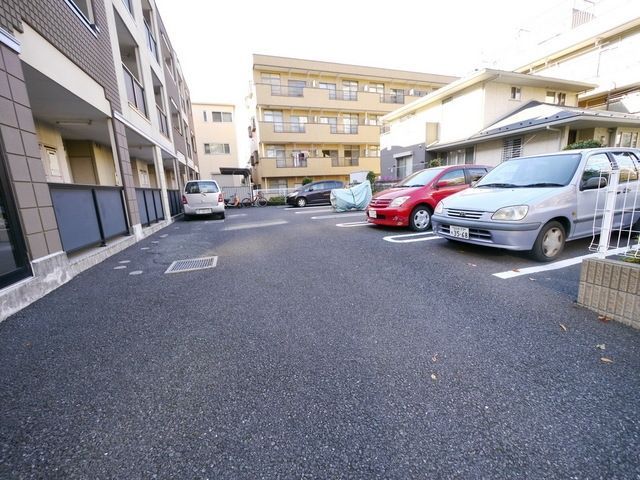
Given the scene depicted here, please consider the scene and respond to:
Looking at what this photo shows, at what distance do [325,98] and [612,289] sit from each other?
25081mm

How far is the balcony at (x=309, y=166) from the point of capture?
2297 cm

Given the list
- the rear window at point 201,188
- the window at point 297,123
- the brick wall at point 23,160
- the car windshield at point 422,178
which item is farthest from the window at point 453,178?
the window at point 297,123

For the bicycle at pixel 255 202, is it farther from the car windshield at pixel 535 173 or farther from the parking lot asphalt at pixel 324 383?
the parking lot asphalt at pixel 324 383

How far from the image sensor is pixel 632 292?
227 centimetres

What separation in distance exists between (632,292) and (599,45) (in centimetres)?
2309

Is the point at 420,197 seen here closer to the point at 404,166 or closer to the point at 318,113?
the point at 404,166

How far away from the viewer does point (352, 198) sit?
455 inches

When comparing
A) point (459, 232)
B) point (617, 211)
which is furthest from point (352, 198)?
point (617, 211)

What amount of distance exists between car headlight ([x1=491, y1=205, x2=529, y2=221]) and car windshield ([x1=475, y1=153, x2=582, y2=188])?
2.31ft

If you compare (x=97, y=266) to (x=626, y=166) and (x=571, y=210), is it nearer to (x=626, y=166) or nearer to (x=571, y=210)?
(x=571, y=210)

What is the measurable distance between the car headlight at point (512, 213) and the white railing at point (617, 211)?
71cm

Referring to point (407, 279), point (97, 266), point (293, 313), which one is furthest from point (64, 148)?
point (407, 279)

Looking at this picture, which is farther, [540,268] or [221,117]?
[221,117]

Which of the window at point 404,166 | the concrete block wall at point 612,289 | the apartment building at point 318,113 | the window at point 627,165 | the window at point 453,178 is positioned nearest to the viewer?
the concrete block wall at point 612,289
